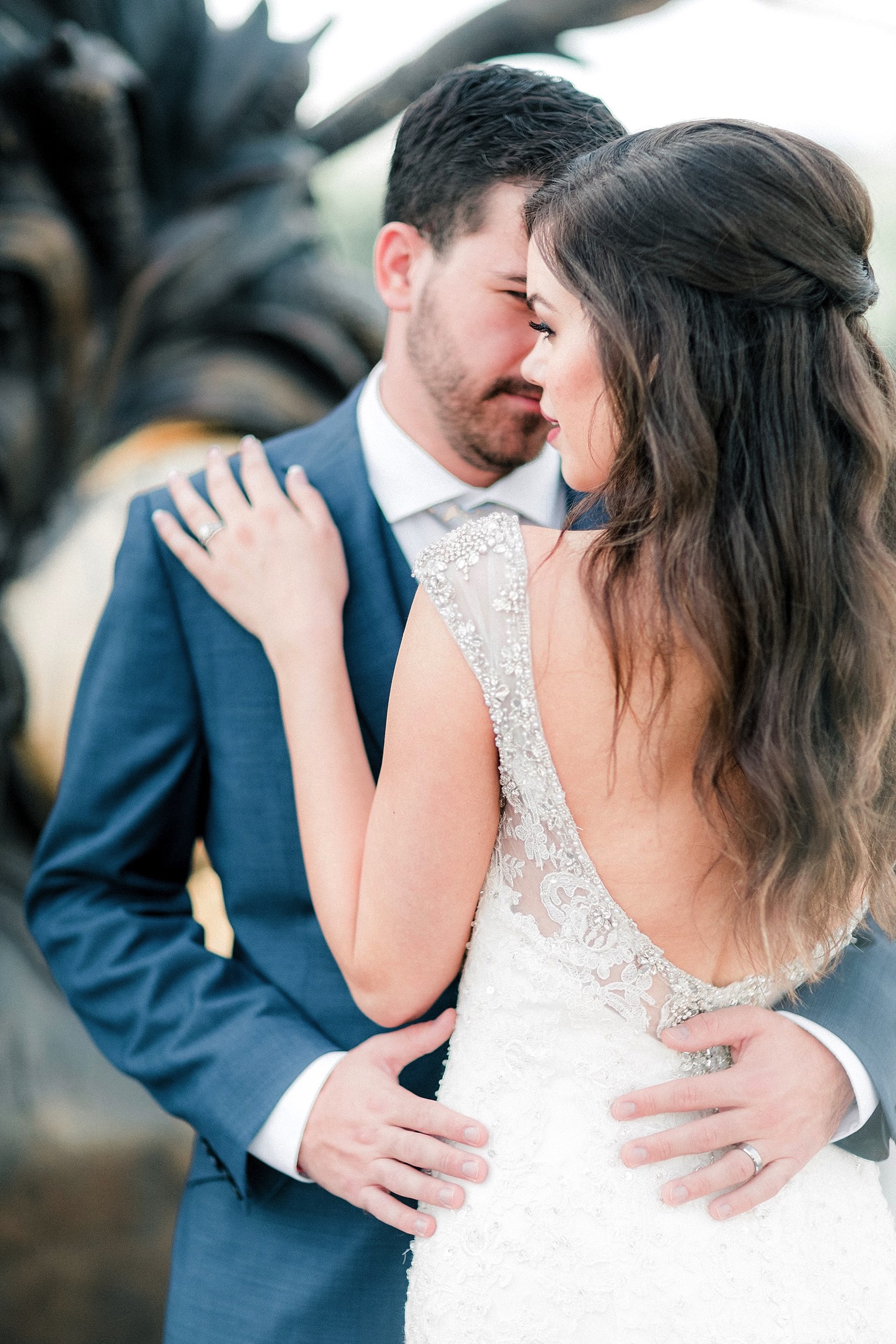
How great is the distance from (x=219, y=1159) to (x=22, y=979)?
1.27 m

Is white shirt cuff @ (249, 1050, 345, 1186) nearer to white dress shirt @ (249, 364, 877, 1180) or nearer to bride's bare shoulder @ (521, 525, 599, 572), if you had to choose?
white dress shirt @ (249, 364, 877, 1180)

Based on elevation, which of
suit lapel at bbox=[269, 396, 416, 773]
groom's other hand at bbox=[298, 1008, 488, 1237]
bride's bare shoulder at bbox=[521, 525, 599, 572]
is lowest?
groom's other hand at bbox=[298, 1008, 488, 1237]

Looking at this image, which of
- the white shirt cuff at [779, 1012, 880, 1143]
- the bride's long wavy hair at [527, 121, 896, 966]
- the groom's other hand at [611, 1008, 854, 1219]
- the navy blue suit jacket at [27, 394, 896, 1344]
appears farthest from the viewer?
the navy blue suit jacket at [27, 394, 896, 1344]

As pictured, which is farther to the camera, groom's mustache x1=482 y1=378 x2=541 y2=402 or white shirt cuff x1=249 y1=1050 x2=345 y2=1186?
groom's mustache x1=482 y1=378 x2=541 y2=402

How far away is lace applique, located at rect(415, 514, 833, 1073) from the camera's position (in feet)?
3.48

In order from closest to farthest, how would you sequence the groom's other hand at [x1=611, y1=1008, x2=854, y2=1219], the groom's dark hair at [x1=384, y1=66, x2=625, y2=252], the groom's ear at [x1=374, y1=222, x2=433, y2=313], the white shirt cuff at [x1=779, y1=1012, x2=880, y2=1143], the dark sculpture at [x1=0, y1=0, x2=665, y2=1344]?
the groom's other hand at [x1=611, y1=1008, x2=854, y2=1219], the white shirt cuff at [x1=779, y1=1012, x2=880, y2=1143], the groom's dark hair at [x1=384, y1=66, x2=625, y2=252], the groom's ear at [x1=374, y1=222, x2=433, y2=313], the dark sculpture at [x1=0, y1=0, x2=665, y2=1344]

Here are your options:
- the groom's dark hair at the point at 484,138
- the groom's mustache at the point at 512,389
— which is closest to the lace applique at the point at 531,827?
the groom's mustache at the point at 512,389

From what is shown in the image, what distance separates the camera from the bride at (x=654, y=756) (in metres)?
1.01

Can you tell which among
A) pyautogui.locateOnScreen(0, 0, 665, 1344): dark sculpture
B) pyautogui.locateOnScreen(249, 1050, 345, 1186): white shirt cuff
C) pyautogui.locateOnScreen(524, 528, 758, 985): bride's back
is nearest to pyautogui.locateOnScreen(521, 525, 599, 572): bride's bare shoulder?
pyautogui.locateOnScreen(524, 528, 758, 985): bride's back

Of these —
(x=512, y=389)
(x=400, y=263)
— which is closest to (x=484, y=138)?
(x=400, y=263)

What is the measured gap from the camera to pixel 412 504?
1581mm

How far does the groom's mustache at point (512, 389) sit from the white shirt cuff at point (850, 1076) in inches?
35.1

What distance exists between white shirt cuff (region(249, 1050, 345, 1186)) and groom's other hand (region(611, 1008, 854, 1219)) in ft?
1.29

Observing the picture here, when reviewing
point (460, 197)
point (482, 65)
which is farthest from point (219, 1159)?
point (482, 65)
